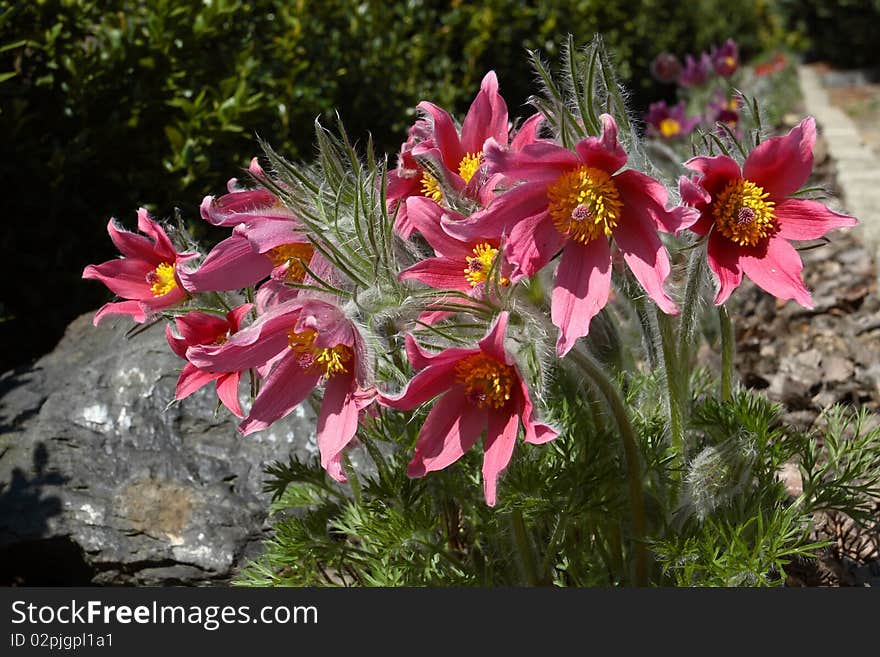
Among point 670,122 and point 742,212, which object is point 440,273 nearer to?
point 742,212

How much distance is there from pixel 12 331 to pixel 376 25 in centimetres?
207

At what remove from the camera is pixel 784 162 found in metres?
1.47

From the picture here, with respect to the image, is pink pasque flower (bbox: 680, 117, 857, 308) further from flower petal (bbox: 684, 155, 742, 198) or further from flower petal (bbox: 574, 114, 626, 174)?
flower petal (bbox: 574, 114, 626, 174)

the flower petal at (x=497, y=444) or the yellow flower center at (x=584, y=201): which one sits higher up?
the yellow flower center at (x=584, y=201)

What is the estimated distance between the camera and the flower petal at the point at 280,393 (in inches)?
58.9

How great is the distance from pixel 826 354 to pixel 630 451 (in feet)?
6.25

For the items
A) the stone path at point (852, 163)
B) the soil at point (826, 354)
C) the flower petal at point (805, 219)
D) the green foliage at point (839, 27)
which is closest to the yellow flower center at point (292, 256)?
the flower petal at point (805, 219)

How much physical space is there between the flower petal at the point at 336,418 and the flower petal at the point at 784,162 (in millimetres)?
710

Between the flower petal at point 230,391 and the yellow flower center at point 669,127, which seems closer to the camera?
the flower petal at point 230,391

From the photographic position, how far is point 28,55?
3.26m

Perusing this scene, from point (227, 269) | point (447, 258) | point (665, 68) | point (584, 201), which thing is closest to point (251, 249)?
point (227, 269)

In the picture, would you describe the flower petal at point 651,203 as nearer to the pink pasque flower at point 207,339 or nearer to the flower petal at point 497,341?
the flower petal at point 497,341

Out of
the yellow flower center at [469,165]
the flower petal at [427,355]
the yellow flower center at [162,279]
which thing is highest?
the yellow flower center at [469,165]

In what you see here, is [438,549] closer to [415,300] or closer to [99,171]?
[415,300]
